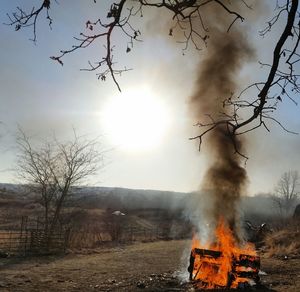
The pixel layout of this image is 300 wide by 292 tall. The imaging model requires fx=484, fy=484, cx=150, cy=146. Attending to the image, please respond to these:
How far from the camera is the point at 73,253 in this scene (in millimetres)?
23422

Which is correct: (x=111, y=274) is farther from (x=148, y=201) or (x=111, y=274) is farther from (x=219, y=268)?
(x=148, y=201)

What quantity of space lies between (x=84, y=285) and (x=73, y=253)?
1083 cm

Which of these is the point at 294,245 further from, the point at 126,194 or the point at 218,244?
the point at 126,194

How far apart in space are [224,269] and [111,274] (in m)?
3.88

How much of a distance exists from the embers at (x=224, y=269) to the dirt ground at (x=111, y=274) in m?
0.47

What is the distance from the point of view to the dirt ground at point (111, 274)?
12539 mm

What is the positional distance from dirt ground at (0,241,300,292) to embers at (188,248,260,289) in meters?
0.47

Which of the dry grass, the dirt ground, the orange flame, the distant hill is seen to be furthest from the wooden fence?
the distant hill

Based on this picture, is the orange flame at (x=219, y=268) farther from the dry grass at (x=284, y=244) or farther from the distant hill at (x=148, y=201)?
the distant hill at (x=148, y=201)

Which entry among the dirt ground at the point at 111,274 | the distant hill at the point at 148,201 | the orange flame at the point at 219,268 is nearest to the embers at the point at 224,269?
the orange flame at the point at 219,268

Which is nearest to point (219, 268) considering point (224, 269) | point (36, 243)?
point (224, 269)

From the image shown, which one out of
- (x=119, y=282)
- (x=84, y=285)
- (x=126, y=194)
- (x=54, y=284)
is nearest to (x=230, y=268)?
(x=119, y=282)

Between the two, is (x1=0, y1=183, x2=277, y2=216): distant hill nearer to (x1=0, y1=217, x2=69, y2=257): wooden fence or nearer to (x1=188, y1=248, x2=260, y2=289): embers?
(x1=0, y1=217, x2=69, y2=257): wooden fence

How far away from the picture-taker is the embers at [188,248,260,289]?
41.3ft
